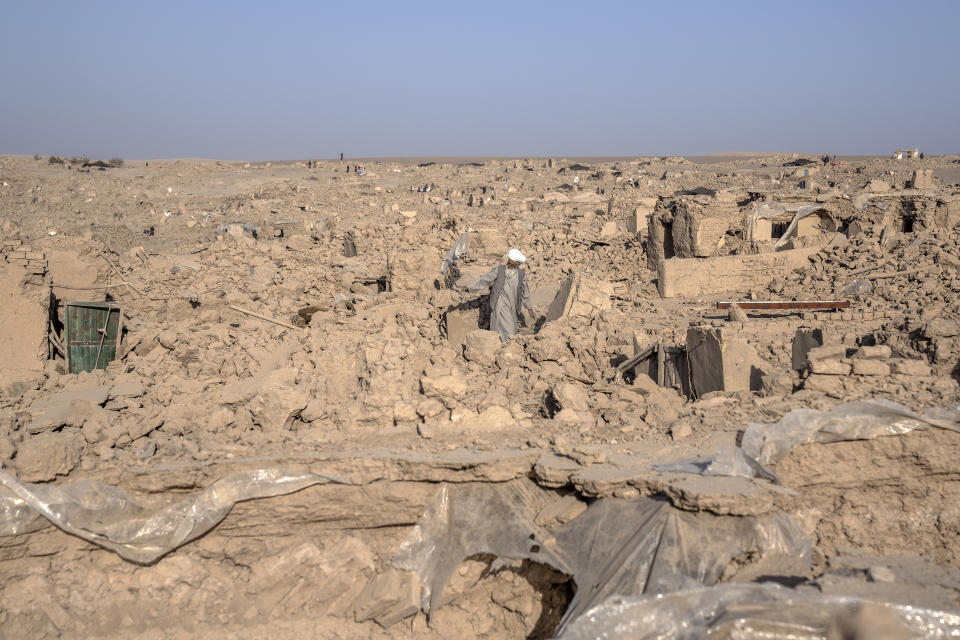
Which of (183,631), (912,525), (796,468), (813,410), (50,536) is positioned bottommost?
(183,631)

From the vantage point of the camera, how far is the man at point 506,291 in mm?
6941

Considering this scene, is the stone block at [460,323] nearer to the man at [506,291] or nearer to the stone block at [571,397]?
the man at [506,291]

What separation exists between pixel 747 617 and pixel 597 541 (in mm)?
1013

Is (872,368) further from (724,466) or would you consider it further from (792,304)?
(792,304)

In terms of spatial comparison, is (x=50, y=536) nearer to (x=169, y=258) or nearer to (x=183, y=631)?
(x=183, y=631)

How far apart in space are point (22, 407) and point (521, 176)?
79.3 ft

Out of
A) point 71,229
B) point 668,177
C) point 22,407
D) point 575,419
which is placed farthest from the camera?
point 668,177

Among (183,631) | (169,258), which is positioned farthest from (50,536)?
(169,258)

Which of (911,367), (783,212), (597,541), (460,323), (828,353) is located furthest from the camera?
(783,212)

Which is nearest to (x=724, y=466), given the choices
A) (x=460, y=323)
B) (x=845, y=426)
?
(x=845, y=426)

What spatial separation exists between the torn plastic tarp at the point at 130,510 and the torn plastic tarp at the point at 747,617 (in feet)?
6.15

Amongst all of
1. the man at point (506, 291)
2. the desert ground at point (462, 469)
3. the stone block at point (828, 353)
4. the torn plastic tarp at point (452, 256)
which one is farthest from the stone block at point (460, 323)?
the stone block at point (828, 353)

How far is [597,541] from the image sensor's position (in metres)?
3.80

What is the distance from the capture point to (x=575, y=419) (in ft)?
16.0
